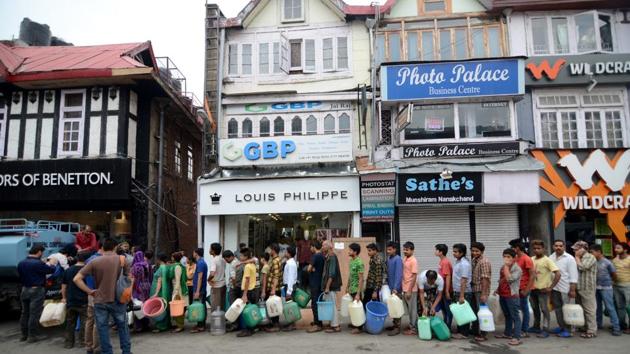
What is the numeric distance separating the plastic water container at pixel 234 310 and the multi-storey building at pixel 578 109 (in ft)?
32.4

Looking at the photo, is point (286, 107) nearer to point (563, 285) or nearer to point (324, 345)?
point (324, 345)

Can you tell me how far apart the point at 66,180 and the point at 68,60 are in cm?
445

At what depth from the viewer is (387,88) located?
14.0 m

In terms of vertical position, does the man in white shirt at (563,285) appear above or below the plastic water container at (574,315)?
above

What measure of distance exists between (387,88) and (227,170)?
19.2 ft

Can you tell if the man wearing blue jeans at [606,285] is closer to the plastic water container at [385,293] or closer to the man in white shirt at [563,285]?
the man in white shirt at [563,285]

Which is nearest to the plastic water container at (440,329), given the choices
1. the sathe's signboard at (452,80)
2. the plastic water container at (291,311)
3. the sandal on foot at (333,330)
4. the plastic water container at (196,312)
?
the sandal on foot at (333,330)

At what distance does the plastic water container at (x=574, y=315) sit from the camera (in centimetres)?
821

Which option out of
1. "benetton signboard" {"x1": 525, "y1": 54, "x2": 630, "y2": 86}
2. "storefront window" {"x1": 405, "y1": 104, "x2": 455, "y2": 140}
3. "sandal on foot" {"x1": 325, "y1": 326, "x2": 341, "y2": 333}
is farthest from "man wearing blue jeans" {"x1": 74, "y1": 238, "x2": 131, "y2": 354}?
"benetton signboard" {"x1": 525, "y1": 54, "x2": 630, "y2": 86}

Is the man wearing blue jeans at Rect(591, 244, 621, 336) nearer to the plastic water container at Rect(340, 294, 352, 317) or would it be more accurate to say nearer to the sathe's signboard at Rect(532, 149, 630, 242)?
the plastic water container at Rect(340, 294, 352, 317)

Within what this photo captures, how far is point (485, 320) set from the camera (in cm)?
805

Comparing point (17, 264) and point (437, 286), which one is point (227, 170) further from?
point (437, 286)

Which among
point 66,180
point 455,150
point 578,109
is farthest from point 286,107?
point 578,109

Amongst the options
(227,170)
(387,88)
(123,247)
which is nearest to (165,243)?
(227,170)
